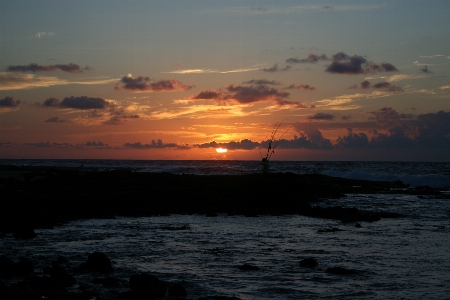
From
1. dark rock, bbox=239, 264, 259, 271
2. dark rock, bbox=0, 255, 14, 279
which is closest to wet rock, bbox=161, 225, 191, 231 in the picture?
dark rock, bbox=239, 264, 259, 271

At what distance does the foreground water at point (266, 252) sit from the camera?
11.1 meters

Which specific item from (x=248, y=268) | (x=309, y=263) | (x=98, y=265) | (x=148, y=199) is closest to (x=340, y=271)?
(x=309, y=263)

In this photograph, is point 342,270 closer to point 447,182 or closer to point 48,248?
point 48,248

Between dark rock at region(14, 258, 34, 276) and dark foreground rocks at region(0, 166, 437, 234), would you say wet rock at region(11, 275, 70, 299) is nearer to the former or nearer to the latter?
dark rock at region(14, 258, 34, 276)

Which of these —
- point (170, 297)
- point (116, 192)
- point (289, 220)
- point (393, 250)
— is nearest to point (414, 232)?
point (393, 250)

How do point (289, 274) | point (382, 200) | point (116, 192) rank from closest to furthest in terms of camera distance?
point (289, 274), point (116, 192), point (382, 200)

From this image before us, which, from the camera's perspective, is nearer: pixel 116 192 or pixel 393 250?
pixel 393 250

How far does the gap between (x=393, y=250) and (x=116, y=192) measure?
18407mm

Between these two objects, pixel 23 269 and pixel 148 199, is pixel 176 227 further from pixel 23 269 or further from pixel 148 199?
pixel 23 269

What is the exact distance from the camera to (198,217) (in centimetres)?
2384

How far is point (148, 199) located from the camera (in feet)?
90.6

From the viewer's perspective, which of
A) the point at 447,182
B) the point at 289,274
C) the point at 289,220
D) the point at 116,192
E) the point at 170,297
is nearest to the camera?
the point at 170,297

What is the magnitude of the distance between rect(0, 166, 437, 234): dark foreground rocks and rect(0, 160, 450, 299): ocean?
1.19 meters

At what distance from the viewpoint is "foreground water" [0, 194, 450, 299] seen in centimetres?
1114
